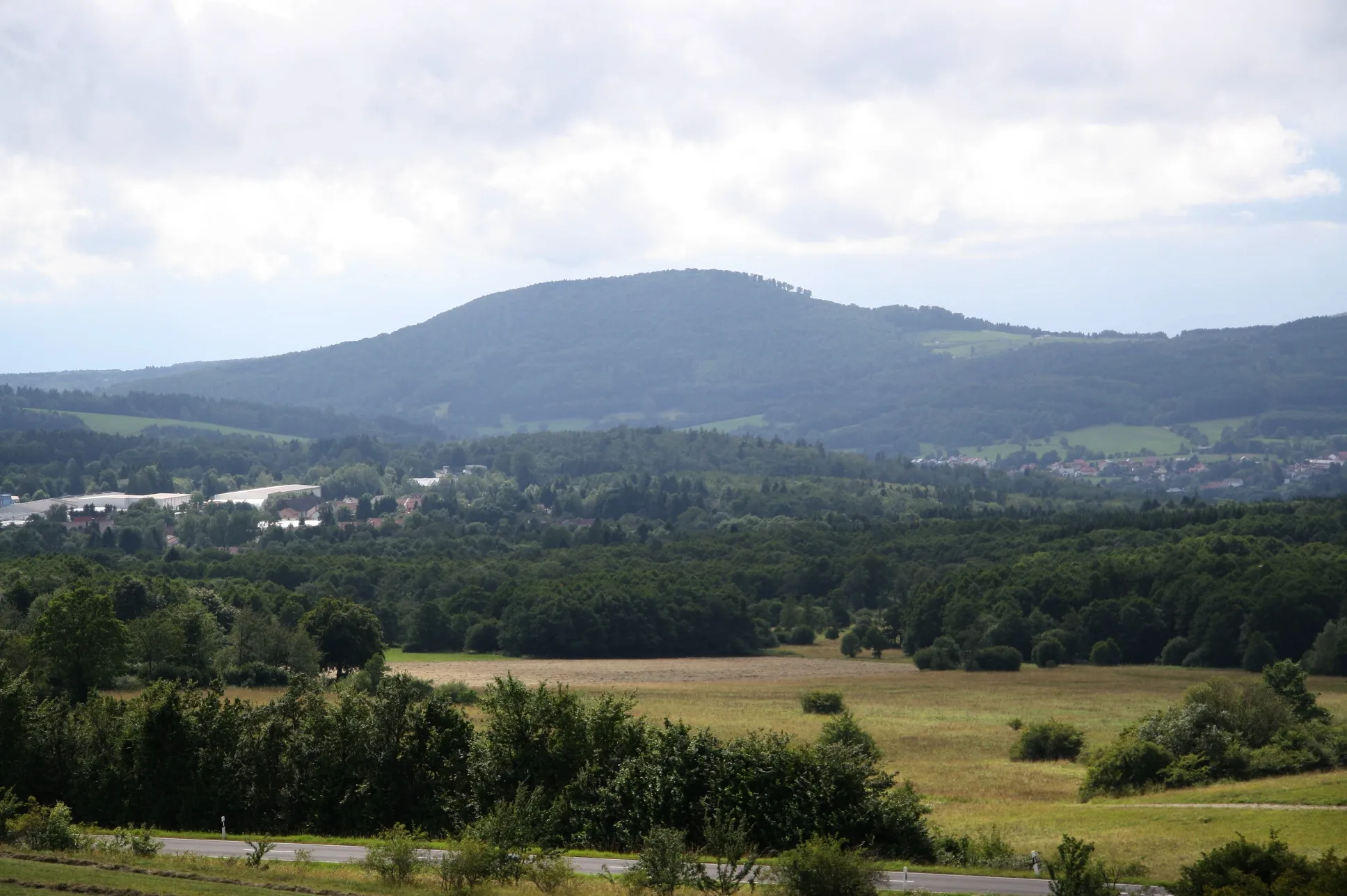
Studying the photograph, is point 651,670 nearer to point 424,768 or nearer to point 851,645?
point 851,645

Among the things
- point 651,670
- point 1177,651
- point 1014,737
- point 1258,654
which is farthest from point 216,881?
point 1177,651

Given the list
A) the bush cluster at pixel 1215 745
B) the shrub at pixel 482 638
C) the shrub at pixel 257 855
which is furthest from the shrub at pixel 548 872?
the shrub at pixel 482 638

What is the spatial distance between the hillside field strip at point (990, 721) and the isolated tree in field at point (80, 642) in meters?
18.7

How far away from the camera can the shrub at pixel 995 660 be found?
3927 inches

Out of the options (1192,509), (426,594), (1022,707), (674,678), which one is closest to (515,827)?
(1022,707)

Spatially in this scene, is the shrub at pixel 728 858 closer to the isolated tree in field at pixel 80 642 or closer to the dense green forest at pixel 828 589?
the isolated tree in field at pixel 80 642

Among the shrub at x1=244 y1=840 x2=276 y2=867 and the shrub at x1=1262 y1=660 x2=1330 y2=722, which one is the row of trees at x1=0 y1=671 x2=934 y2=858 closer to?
the shrub at x1=244 y1=840 x2=276 y2=867

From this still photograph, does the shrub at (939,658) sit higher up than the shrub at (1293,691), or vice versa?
the shrub at (1293,691)

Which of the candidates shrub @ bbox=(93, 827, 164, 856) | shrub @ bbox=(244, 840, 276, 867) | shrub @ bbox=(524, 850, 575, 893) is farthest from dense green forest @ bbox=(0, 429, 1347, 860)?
shrub @ bbox=(93, 827, 164, 856)

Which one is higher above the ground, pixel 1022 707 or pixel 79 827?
pixel 79 827

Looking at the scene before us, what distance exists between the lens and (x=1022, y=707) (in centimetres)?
7575

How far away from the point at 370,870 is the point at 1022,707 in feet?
174

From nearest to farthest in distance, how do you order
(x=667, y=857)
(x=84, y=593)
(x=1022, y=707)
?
(x=667, y=857) → (x=84, y=593) → (x=1022, y=707)

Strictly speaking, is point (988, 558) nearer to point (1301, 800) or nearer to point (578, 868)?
point (1301, 800)
